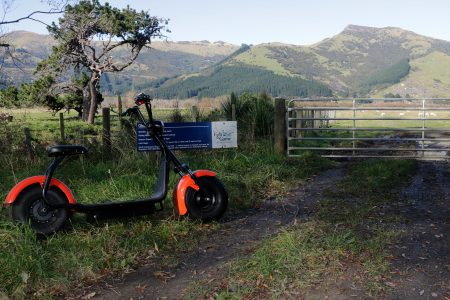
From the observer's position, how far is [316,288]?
3.59 metres

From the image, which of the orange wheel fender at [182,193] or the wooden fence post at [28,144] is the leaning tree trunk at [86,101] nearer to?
the wooden fence post at [28,144]

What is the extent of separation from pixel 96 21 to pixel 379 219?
95.4ft

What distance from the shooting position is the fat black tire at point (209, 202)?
5391 millimetres

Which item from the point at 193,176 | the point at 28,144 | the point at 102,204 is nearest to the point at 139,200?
the point at 102,204

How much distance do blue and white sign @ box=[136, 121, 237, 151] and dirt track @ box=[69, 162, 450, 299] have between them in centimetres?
208

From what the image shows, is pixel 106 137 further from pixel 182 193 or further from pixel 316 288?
pixel 316 288

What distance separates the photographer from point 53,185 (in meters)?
4.72

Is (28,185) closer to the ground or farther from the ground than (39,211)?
farther from the ground

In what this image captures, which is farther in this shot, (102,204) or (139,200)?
(139,200)

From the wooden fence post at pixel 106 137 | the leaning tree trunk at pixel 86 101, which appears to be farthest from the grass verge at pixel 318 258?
the leaning tree trunk at pixel 86 101

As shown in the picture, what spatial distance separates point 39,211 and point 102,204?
0.63 meters

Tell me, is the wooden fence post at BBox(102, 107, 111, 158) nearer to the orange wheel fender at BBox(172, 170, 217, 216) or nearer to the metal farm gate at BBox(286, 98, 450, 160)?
the metal farm gate at BBox(286, 98, 450, 160)

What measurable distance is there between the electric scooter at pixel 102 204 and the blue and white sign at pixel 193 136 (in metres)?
2.24

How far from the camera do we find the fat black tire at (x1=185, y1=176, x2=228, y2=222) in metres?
5.39
